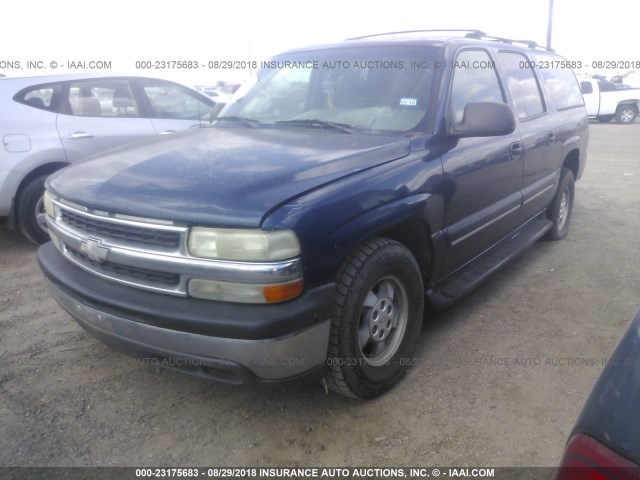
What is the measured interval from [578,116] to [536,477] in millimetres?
4153

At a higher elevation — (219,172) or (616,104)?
(219,172)

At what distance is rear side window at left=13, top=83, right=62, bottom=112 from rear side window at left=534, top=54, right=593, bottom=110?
460cm

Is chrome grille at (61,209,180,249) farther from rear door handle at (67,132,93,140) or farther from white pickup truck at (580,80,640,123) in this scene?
white pickup truck at (580,80,640,123)

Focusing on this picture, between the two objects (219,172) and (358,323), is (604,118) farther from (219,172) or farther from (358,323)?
(219,172)

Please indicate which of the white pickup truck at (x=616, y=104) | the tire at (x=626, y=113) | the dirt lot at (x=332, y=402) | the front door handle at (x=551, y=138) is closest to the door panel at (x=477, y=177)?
the dirt lot at (x=332, y=402)

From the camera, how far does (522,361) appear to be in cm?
314

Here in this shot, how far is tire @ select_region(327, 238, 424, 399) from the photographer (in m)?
2.40

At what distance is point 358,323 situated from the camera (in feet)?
8.18

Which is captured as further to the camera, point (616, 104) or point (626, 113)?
point (626, 113)

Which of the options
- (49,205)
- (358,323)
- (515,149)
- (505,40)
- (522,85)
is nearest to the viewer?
(358,323)

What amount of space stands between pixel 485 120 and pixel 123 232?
2.01 meters

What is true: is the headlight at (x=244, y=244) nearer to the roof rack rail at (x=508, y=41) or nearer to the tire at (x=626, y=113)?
the roof rack rail at (x=508, y=41)

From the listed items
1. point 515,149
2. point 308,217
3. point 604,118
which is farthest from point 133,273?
point 604,118

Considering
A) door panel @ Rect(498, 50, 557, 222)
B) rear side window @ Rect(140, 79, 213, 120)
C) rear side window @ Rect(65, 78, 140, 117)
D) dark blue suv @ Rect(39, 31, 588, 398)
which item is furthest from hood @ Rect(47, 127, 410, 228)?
rear side window @ Rect(140, 79, 213, 120)
